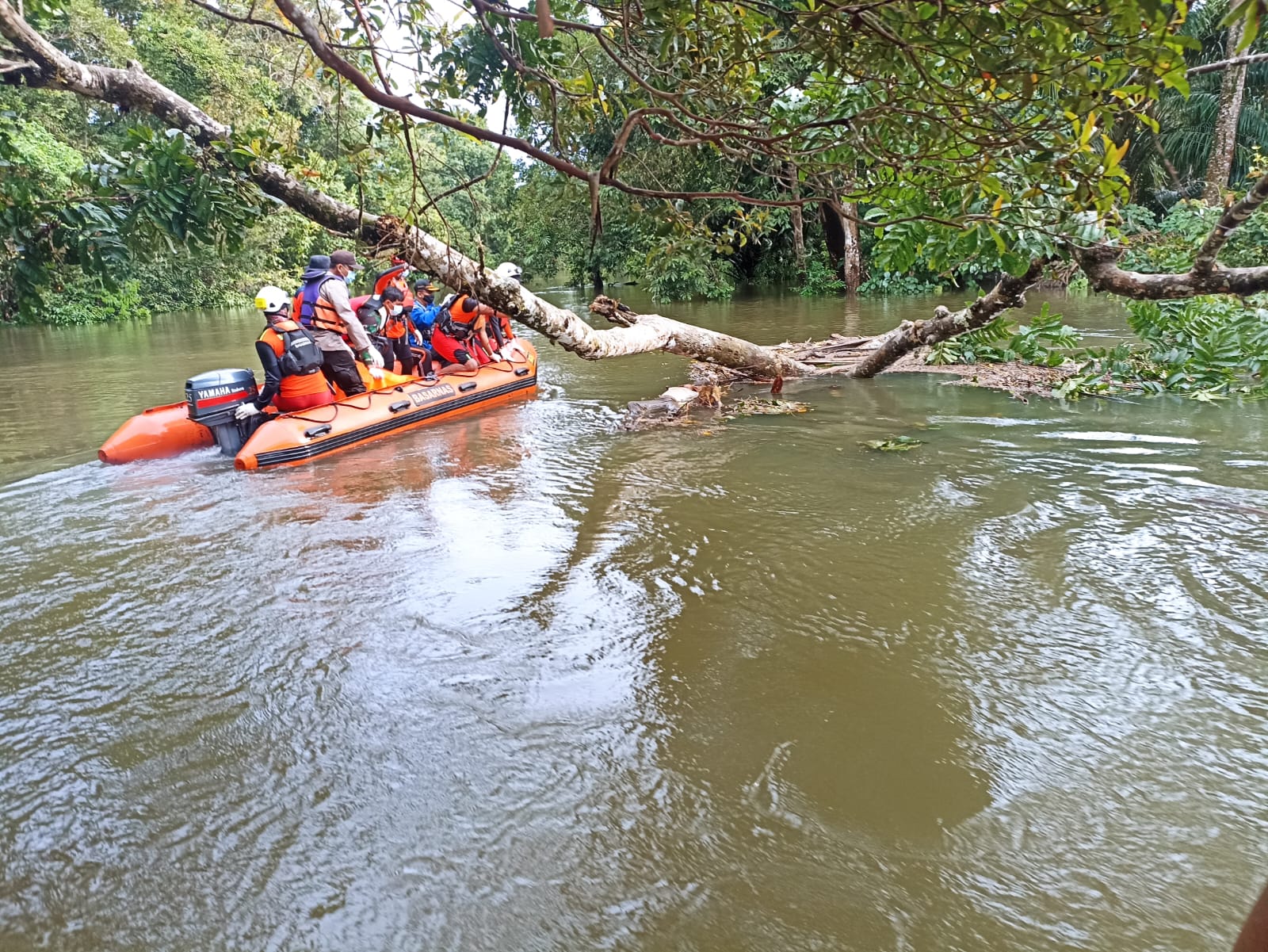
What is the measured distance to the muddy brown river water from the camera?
2.38m

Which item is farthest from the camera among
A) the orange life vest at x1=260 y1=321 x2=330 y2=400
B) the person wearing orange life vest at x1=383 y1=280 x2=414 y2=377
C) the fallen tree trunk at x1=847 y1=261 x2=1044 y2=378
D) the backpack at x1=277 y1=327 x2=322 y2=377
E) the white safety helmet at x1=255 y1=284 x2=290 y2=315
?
the person wearing orange life vest at x1=383 y1=280 x2=414 y2=377

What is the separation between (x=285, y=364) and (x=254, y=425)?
67cm

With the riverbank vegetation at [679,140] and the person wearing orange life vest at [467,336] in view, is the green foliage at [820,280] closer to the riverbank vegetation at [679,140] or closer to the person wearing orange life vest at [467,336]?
the riverbank vegetation at [679,140]

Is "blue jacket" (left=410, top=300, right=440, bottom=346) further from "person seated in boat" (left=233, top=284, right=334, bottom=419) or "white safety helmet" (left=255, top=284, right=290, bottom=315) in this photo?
"white safety helmet" (left=255, top=284, right=290, bottom=315)

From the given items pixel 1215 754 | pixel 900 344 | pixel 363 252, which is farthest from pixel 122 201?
pixel 900 344

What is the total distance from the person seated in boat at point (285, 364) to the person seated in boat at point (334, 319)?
237mm

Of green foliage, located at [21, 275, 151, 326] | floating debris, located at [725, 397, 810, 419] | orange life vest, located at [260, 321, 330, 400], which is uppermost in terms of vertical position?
green foliage, located at [21, 275, 151, 326]

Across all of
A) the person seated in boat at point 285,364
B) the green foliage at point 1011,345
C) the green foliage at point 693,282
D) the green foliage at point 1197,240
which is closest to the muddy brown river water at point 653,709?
the person seated in boat at point 285,364

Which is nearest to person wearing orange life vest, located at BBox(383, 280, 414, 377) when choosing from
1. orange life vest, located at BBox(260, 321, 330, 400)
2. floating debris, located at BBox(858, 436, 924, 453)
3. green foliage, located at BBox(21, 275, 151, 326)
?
orange life vest, located at BBox(260, 321, 330, 400)

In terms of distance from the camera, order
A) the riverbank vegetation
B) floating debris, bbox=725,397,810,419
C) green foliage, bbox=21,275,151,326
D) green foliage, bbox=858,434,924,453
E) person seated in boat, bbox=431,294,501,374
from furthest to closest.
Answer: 1. green foliage, bbox=21,275,151,326
2. person seated in boat, bbox=431,294,501,374
3. floating debris, bbox=725,397,810,419
4. green foliage, bbox=858,434,924,453
5. the riverbank vegetation

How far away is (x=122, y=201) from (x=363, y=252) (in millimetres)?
1368

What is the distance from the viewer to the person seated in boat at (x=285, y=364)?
7.23m

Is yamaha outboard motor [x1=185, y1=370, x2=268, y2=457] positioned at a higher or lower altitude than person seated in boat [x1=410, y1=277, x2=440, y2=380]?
lower

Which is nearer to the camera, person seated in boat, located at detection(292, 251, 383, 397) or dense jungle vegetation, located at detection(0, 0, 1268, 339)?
dense jungle vegetation, located at detection(0, 0, 1268, 339)
